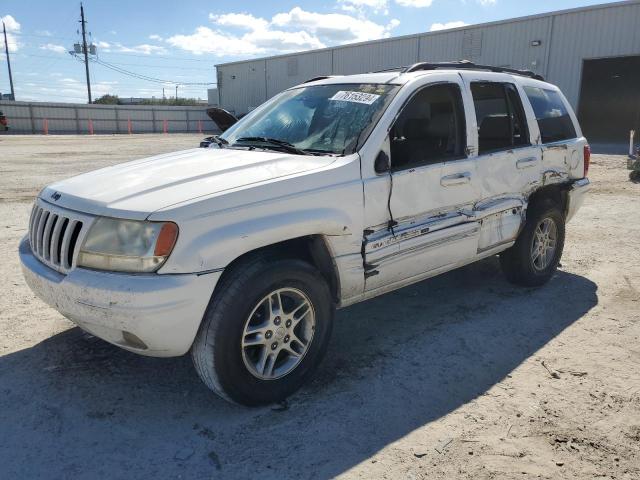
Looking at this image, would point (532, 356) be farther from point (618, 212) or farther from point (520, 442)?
point (618, 212)

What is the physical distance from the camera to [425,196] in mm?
3580

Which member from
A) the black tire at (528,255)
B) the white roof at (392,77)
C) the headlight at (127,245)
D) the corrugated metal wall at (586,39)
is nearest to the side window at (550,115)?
the white roof at (392,77)

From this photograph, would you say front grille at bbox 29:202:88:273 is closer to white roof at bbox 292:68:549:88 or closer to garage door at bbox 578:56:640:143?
white roof at bbox 292:68:549:88

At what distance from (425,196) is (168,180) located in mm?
1716

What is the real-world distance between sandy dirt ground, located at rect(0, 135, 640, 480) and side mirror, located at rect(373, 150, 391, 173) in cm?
128

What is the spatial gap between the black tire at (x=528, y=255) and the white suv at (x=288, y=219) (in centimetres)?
13

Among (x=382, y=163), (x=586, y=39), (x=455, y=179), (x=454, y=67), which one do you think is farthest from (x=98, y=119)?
(x=382, y=163)

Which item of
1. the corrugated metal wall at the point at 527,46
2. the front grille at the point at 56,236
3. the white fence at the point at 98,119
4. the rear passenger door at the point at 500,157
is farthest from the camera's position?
the white fence at the point at 98,119

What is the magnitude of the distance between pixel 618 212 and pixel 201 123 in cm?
4093

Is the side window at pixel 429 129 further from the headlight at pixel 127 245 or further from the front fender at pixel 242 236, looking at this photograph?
the headlight at pixel 127 245

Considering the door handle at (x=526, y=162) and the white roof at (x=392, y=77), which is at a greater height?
the white roof at (x=392, y=77)

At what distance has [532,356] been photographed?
3.57m

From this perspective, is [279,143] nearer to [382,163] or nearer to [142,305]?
[382,163]

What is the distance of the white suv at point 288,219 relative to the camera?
2.57 metres
